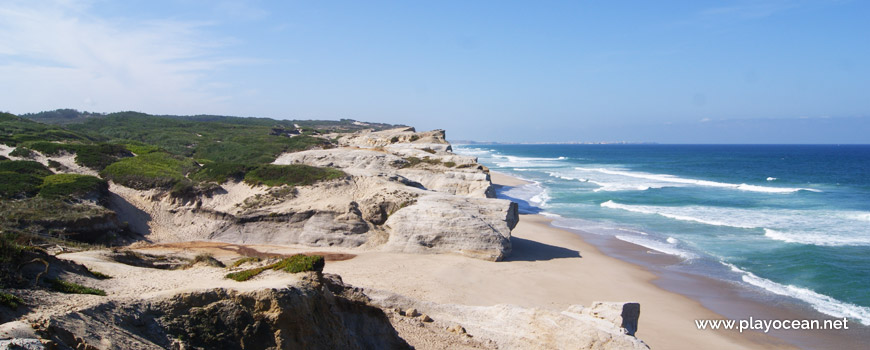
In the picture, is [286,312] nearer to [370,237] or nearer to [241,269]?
[241,269]

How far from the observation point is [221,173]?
23.8 m

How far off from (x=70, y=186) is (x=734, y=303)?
2362cm

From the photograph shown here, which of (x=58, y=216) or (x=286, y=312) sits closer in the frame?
(x=286, y=312)

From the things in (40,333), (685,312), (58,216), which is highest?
(40,333)

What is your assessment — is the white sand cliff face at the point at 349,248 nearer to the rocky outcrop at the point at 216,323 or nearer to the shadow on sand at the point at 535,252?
the rocky outcrop at the point at 216,323

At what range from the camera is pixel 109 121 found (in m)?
68.4

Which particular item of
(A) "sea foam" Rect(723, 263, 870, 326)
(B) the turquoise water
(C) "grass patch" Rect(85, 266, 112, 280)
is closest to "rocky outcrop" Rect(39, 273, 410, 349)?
(C) "grass patch" Rect(85, 266, 112, 280)

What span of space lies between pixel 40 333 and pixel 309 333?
2827 mm

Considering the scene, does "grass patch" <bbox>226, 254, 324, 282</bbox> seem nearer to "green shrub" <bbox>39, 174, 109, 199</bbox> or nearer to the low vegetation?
"green shrub" <bbox>39, 174, 109, 199</bbox>

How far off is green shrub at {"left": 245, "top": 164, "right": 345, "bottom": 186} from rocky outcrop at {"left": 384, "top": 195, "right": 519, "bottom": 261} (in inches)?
182

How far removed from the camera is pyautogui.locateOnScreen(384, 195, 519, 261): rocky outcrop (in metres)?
18.5

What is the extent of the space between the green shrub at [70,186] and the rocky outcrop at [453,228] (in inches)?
457

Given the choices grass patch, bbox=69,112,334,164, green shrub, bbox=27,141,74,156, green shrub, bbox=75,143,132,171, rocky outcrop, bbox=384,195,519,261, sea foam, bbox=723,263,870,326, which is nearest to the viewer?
sea foam, bbox=723,263,870,326

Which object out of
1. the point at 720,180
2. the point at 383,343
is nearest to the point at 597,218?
the point at 383,343
